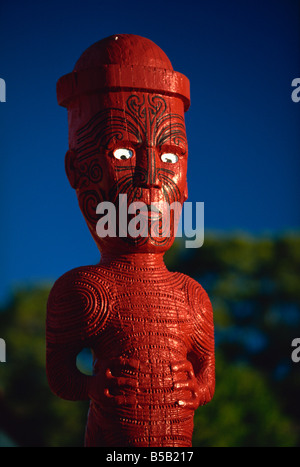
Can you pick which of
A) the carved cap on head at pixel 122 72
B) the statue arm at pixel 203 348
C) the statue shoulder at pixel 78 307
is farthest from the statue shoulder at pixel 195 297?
the carved cap on head at pixel 122 72

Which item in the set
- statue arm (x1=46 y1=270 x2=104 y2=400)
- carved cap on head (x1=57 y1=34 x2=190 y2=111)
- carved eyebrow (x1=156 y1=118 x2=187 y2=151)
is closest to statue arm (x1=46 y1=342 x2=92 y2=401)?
statue arm (x1=46 y1=270 x2=104 y2=400)

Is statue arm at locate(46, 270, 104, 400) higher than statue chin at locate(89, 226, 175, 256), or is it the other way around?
statue chin at locate(89, 226, 175, 256)

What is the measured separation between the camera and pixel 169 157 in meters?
5.29

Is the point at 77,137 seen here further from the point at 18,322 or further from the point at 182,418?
the point at 18,322

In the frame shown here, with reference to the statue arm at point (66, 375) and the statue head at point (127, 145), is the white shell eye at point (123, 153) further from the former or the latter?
the statue arm at point (66, 375)

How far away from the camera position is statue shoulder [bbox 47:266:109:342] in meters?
4.90

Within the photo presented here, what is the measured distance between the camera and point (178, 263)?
551 inches

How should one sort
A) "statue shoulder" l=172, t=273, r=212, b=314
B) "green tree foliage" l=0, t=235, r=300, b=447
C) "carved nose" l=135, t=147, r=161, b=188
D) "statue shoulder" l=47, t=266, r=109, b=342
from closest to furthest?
"statue shoulder" l=47, t=266, r=109, b=342 → "carved nose" l=135, t=147, r=161, b=188 → "statue shoulder" l=172, t=273, r=212, b=314 → "green tree foliage" l=0, t=235, r=300, b=447


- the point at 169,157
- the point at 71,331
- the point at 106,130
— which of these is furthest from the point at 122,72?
the point at 71,331

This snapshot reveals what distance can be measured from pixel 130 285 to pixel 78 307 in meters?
0.39

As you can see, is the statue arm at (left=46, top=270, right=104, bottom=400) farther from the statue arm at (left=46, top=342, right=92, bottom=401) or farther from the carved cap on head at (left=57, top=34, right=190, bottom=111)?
the carved cap on head at (left=57, top=34, right=190, bottom=111)

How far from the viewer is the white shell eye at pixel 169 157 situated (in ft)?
17.3

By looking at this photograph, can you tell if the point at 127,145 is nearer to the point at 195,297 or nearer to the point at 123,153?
the point at 123,153
